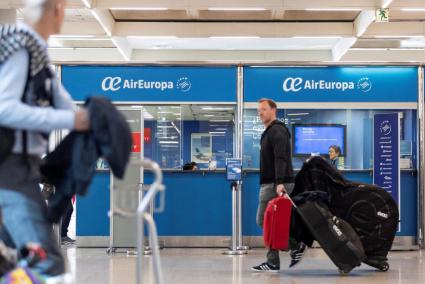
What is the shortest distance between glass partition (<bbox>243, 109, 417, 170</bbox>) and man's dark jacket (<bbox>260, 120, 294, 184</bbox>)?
2.84 meters

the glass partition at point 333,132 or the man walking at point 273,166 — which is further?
the glass partition at point 333,132

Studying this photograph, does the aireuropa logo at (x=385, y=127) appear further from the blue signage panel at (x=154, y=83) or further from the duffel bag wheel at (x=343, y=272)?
the duffel bag wheel at (x=343, y=272)

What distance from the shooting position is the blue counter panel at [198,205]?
31.8 ft

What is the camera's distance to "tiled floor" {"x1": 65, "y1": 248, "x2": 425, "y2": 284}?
666 cm

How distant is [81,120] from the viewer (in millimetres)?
2131

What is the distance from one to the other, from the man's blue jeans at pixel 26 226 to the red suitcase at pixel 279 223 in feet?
16.1

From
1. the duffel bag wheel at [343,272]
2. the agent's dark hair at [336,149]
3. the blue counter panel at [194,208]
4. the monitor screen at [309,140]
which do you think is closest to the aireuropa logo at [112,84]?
the blue counter panel at [194,208]

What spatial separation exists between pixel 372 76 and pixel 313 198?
327 centimetres

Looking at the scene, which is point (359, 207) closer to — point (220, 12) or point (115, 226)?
point (115, 226)

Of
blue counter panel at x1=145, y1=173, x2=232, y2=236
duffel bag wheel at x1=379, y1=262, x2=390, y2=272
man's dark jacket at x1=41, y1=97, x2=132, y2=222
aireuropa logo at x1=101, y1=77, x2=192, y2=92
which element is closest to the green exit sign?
aireuropa logo at x1=101, y1=77, x2=192, y2=92

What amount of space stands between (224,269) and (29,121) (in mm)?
5585

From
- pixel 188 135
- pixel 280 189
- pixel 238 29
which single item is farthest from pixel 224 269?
pixel 238 29

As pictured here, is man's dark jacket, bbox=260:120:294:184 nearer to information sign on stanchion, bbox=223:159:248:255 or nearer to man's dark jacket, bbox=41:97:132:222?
information sign on stanchion, bbox=223:159:248:255

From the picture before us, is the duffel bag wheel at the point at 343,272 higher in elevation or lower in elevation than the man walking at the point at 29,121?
lower
